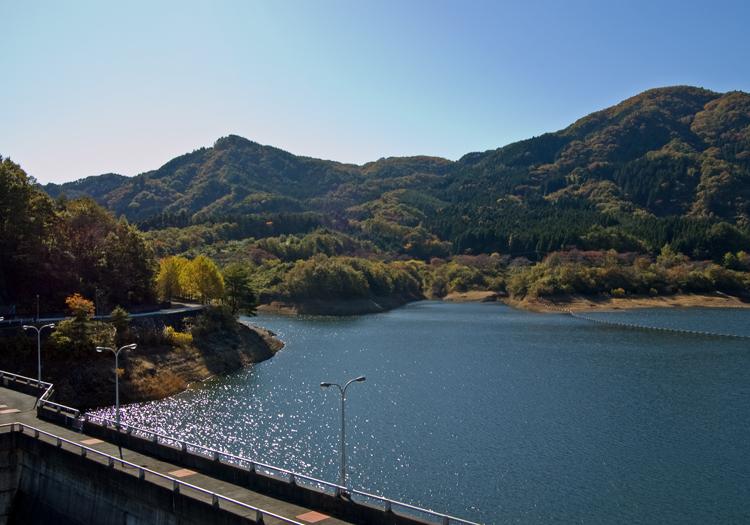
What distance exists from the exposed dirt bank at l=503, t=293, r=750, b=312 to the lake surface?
74.5m

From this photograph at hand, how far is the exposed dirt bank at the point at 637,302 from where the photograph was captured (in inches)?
7574

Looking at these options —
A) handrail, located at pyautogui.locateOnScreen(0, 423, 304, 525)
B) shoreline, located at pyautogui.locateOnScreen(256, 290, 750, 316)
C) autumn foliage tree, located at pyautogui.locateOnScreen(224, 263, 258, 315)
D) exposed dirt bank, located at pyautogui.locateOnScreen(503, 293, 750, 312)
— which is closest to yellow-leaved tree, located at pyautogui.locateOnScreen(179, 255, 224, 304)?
autumn foliage tree, located at pyautogui.locateOnScreen(224, 263, 258, 315)

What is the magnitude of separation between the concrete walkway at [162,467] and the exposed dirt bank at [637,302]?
542ft

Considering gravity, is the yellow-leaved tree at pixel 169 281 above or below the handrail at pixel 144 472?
above

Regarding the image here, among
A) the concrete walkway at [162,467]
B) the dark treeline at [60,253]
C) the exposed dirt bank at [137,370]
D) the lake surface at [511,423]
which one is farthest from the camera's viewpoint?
the dark treeline at [60,253]

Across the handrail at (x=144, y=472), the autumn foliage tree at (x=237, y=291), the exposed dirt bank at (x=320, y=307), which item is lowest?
the exposed dirt bank at (x=320, y=307)

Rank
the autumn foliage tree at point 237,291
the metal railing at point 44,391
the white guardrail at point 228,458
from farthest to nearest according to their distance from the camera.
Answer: the autumn foliage tree at point 237,291
the metal railing at point 44,391
the white guardrail at point 228,458

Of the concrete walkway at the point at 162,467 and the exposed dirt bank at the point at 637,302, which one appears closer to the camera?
the concrete walkway at the point at 162,467

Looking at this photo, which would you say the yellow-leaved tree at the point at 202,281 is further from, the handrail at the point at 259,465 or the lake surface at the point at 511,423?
the handrail at the point at 259,465

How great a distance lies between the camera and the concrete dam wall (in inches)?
1302

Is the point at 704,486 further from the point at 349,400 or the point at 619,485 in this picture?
the point at 349,400

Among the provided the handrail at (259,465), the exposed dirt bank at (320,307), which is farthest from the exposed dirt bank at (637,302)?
the handrail at (259,465)

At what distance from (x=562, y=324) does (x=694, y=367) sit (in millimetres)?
61023


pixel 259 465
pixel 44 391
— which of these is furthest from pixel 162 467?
pixel 44 391
